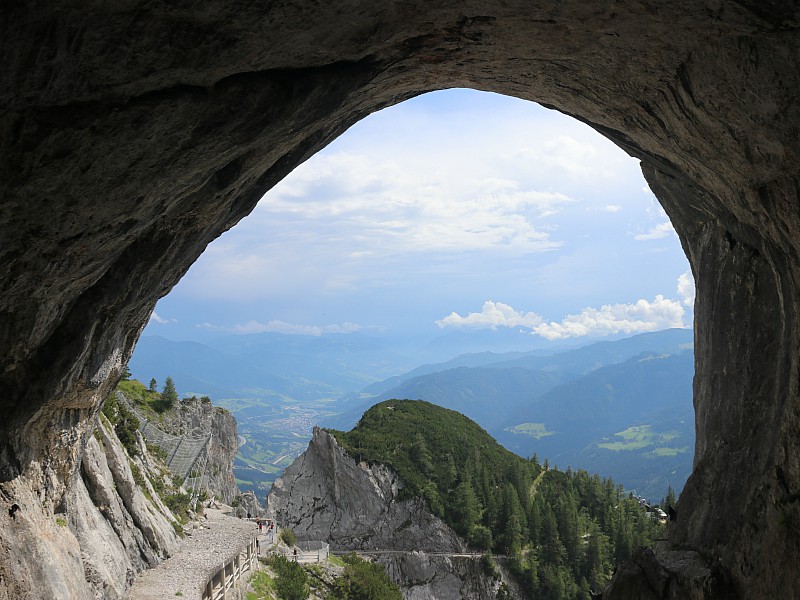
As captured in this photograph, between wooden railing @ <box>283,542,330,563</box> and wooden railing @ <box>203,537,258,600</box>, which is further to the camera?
wooden railing @ <box>283,542,330,563</box>

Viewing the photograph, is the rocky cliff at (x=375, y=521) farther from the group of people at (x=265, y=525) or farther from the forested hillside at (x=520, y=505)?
the group of people at (x=265, y=525)

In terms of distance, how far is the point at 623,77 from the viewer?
10016 millimetres

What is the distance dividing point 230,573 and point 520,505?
3751cm

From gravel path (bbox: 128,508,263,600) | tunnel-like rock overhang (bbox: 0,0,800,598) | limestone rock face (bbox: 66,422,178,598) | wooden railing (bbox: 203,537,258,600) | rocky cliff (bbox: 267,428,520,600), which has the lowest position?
rocky cliff (bbox: 267,428,520,600)

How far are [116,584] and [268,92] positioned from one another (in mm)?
24048

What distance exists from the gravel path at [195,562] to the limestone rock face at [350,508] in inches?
Answer: 761

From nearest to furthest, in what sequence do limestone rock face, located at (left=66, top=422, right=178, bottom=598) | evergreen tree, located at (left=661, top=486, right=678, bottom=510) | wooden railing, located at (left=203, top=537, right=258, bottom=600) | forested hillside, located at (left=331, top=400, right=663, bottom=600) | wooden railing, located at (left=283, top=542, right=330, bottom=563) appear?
evergreen tree, located at (left=661, top=486, right=678, bottom=510) < limestone rock face, located at (left=66, top=422, right=178, bottom=598) < wooden railing, located at (left=203, top=537, right=258, bottom=600) < wooden railing, located at (left=283, top=542, right=330, bottom=563) < forested hillside, located at (left=331, top=400, right=663, bottom=600)

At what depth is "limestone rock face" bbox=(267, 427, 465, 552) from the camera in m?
59.0

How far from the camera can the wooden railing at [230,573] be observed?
102 feet

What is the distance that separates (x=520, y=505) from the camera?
62812 millimetres

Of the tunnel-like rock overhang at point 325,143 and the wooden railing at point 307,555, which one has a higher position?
the tunnel-like rock overhang at point 325,143

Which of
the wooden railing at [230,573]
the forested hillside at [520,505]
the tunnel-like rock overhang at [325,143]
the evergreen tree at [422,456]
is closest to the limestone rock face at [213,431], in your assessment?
the forested hillside at [520,505]

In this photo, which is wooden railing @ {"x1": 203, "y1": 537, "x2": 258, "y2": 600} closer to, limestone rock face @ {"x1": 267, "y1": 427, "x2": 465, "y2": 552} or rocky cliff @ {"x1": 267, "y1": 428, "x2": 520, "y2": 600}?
rocky cliff @ {"x1": 267, "y1": 428, "x2": 520, "y2": 600}

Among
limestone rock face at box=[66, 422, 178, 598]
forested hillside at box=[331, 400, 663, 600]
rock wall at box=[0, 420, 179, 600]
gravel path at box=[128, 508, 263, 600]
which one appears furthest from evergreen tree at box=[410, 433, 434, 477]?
limestone rock face at box=[66, 422, 178, 598]
